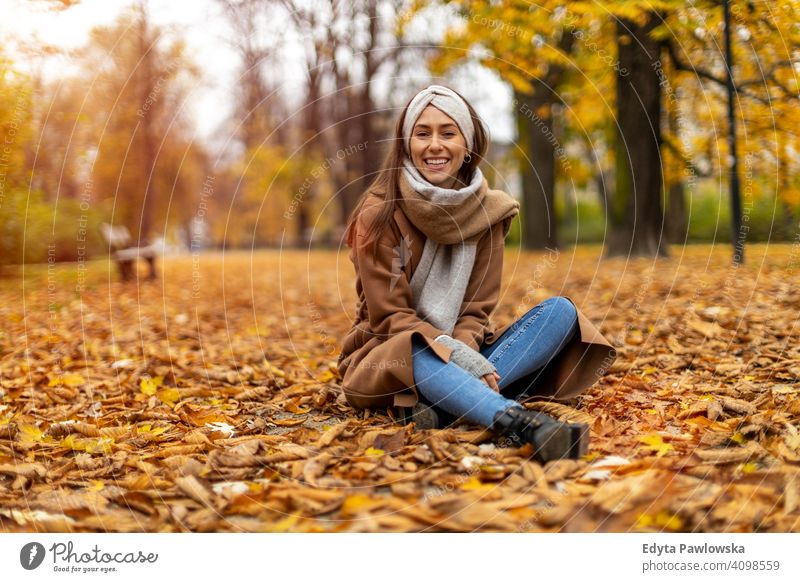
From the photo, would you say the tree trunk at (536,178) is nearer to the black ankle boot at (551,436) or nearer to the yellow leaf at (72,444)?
the black ankle boot at (551,436)

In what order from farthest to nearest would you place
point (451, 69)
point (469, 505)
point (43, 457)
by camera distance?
point (451, 69) → point (43, 457) → point (469, 505)

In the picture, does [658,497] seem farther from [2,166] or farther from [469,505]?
[2,166]

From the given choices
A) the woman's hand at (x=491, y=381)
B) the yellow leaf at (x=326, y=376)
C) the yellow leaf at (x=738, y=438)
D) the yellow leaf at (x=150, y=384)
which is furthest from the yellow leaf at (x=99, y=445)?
the yellow leaf at (x=738, y=438)

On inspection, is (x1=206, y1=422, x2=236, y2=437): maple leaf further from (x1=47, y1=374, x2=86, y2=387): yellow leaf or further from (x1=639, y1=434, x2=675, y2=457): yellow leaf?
(x1=639, y1=434, x2=675, y2=457): yellow leaf

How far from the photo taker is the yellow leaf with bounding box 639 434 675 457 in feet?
8.45

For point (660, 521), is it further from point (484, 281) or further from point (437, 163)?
point (437, 163)

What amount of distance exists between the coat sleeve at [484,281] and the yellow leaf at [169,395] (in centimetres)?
151

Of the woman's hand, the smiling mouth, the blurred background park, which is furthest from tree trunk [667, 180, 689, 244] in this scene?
the woman's hand

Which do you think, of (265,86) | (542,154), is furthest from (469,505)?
(265,86)

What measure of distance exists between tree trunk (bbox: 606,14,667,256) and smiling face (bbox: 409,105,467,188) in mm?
4533

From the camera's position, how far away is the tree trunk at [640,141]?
721 centimetres

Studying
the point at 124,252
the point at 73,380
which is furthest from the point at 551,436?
the point at 124,252

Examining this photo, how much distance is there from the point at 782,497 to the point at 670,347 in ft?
6.06
